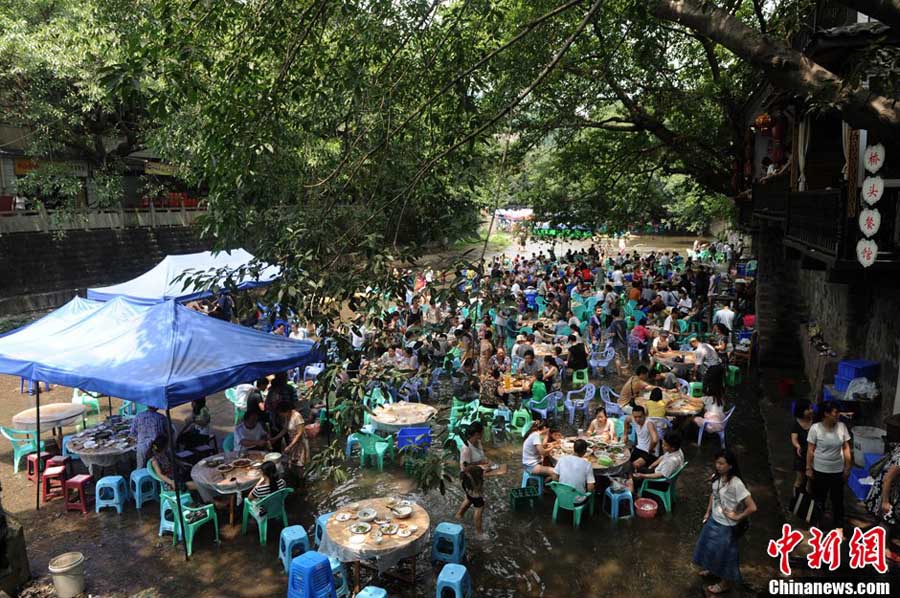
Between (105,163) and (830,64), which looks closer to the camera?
(830,64)

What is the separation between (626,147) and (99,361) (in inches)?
526

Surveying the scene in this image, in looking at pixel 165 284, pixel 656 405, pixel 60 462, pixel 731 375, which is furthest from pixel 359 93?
pixel 731 375

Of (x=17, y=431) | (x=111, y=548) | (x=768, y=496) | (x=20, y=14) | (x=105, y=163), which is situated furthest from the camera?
(x=105, y=163)

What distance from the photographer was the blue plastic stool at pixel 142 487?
28.2 feet

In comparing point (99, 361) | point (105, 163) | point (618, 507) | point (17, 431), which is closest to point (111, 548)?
point (99, 361)

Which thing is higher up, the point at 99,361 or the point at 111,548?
the point at 99,361

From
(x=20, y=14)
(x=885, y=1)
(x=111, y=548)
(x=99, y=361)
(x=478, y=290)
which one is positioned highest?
(x=20, y=14)

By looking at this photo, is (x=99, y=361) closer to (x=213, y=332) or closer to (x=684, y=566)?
(x=213, y=332)

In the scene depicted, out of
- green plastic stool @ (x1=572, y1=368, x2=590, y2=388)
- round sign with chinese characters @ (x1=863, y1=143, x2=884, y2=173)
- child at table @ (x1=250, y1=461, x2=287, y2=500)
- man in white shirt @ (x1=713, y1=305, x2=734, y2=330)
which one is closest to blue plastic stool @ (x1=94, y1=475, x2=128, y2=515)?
child at table @ (x1=250, y1=461, x2=287, y2=500)

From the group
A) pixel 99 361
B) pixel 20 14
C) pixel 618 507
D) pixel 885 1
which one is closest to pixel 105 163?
pixel 20 14

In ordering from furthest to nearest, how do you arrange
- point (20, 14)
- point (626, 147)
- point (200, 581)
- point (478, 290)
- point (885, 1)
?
point (20, 14)
point (626, 147)
point (200, 581)
point (478, 290)
point (885, 1)

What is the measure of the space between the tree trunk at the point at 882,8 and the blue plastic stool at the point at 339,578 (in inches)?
255

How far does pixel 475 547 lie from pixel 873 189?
6.09m

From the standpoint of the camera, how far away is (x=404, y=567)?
7.05 m
